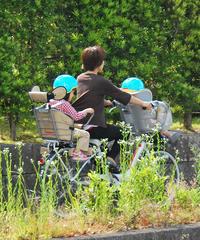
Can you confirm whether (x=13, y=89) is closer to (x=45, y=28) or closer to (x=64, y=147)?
(x=45, y=28)

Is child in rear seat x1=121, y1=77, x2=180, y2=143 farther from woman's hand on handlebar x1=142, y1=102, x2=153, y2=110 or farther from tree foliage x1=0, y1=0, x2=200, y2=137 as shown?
tree foliage x1=0, y1=0, x2=200, y2=137

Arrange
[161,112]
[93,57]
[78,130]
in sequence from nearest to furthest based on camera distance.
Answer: [78,130] < [93,57] < [161,112]

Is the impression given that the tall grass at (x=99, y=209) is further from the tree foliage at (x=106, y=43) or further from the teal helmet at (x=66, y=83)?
the tree foliage at (x=106, y=43)

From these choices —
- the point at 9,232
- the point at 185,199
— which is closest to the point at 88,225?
the point at 9,232

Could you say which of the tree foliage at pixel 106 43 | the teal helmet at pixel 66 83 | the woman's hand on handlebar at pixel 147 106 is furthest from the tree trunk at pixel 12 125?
the woman's hand on handlebar at pixel 147 106

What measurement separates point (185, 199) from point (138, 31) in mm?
3818

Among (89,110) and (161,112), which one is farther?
(161,112)

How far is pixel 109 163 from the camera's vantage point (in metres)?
7.35

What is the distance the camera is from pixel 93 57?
737 centimetres

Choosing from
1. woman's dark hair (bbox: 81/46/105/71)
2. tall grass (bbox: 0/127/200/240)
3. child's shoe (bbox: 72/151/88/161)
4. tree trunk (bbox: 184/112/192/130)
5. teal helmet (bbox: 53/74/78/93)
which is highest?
woman's dark hair (bbox: 81/46/105/71)

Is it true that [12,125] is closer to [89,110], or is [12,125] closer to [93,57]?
[93,57]

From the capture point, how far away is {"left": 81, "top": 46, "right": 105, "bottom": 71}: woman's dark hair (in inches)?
290

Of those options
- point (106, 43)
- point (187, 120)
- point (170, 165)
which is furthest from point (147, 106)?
point (187, 120)

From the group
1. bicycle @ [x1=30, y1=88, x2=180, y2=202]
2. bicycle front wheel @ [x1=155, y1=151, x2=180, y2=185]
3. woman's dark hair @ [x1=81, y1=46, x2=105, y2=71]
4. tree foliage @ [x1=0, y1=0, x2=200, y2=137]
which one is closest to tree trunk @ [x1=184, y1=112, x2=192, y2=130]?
tree foliage @ [x1=0, y1=0, x2=200, y2=137]
